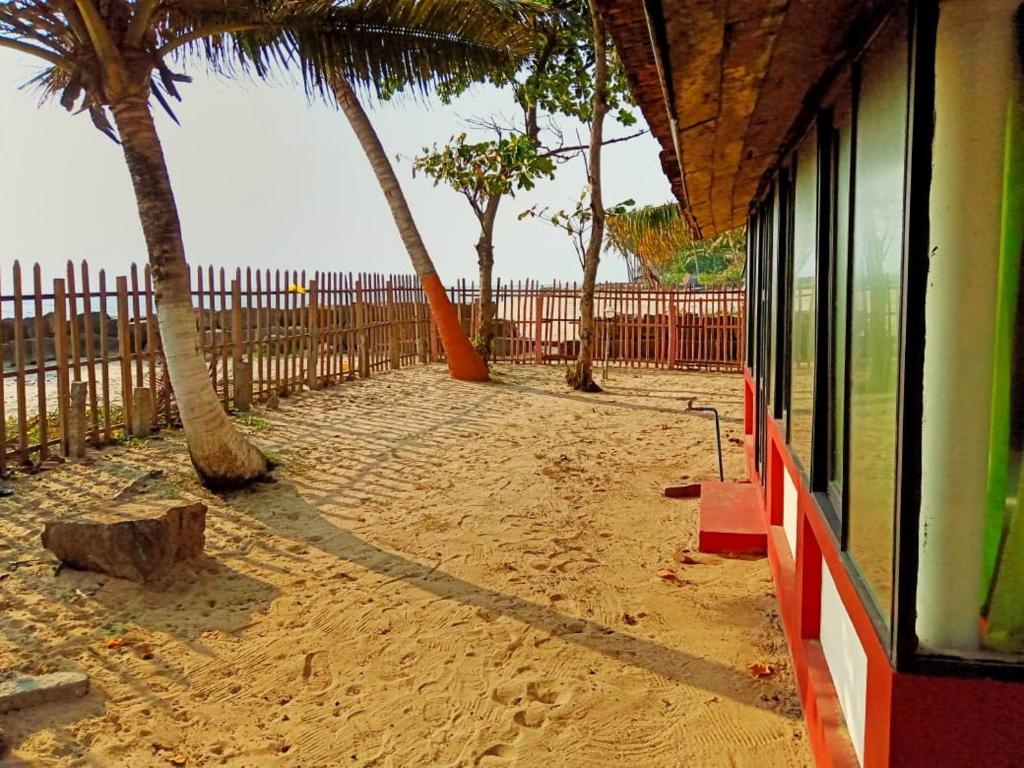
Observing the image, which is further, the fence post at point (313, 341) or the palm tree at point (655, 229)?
the palm tree at point (655, 229)

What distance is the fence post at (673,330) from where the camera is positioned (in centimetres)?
1672

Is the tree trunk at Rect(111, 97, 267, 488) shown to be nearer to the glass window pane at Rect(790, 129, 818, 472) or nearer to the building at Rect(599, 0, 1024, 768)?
the glass window pane at Rect(790, 129, 818, 472)

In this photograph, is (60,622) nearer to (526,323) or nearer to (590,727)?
(590,727)

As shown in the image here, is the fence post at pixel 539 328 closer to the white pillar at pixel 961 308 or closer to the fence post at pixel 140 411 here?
the fence post at pixel 140 411

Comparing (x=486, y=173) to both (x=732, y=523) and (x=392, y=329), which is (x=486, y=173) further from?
(x=732, y=523)

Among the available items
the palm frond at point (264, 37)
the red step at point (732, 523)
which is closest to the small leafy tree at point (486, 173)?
the palm frond at point (264, 37)

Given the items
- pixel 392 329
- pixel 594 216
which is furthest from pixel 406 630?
pixel 392 329

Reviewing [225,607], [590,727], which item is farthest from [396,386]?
[590,727]

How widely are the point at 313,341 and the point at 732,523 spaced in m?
8.18

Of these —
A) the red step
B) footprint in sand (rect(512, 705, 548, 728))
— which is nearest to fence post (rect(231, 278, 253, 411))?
the red step

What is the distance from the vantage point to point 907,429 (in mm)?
1662

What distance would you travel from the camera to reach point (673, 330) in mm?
16859

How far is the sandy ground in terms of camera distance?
10.4 ft

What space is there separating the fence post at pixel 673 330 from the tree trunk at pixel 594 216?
12.6ft
